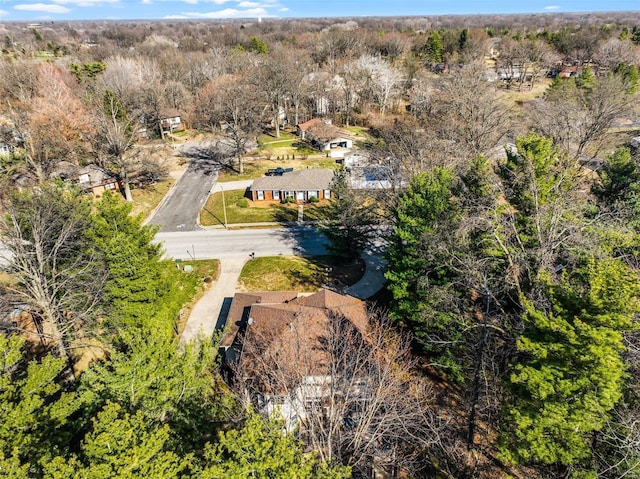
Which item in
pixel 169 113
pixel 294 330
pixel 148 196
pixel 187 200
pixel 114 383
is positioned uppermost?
pixel 114 383

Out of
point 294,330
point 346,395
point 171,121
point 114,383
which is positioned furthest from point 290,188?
point 171,121

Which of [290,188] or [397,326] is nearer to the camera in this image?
[397,326]

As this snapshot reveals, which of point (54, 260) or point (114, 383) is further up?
point (54, 260)

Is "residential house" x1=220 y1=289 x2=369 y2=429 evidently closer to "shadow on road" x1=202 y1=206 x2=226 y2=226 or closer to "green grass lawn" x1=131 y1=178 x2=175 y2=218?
"shadow on road" x1=202 y1=206 x2=226 y2=226

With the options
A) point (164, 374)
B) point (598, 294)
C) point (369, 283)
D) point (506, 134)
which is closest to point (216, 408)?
point (164, 374)

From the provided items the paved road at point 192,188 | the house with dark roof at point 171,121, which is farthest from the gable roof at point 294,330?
the house with dark roof at point 171,121

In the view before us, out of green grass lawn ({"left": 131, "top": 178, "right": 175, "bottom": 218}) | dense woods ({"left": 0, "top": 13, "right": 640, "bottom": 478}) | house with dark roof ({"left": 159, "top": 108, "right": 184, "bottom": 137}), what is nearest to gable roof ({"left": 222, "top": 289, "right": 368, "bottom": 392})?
dense woods ({"left": 0, "top": 13, "right": 640, "bottom": 478})

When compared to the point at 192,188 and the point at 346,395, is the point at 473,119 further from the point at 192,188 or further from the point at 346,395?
the point at 192,188

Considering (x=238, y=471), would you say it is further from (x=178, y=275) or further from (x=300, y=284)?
(x=300, y=284)
